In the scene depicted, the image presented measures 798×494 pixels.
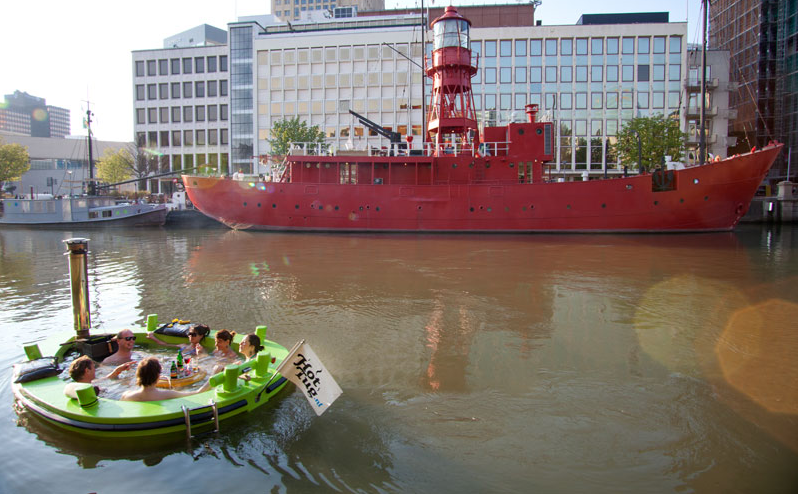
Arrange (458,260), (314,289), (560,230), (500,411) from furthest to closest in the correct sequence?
(560,230) < (458,260) < (314,289) < (500,411)

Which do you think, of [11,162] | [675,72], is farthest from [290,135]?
[675,72]

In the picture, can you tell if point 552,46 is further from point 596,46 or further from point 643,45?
point 643,45

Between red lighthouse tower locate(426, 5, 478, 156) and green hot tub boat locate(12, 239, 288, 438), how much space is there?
23677 millimetres

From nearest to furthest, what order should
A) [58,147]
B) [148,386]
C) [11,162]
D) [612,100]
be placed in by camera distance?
1. [148,386]
2. [11,162]
3. [612,100]
4. [58,147]

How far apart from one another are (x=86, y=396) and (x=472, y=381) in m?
4.45

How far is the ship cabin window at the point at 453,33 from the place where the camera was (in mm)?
27859

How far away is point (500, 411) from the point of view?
231 inches

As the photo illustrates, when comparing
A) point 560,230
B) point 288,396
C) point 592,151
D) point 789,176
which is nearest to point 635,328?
point 288,396

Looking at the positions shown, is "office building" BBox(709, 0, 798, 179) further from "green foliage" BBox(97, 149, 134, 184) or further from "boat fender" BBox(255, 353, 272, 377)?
"green foliage" BBox(97, 149, 134, 184)

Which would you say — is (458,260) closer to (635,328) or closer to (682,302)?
(682,302)

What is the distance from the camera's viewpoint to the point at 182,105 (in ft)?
207

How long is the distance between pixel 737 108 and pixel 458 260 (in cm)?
4653

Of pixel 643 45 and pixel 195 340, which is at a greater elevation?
pixel 643 45

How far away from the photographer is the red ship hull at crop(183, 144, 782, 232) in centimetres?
2611
